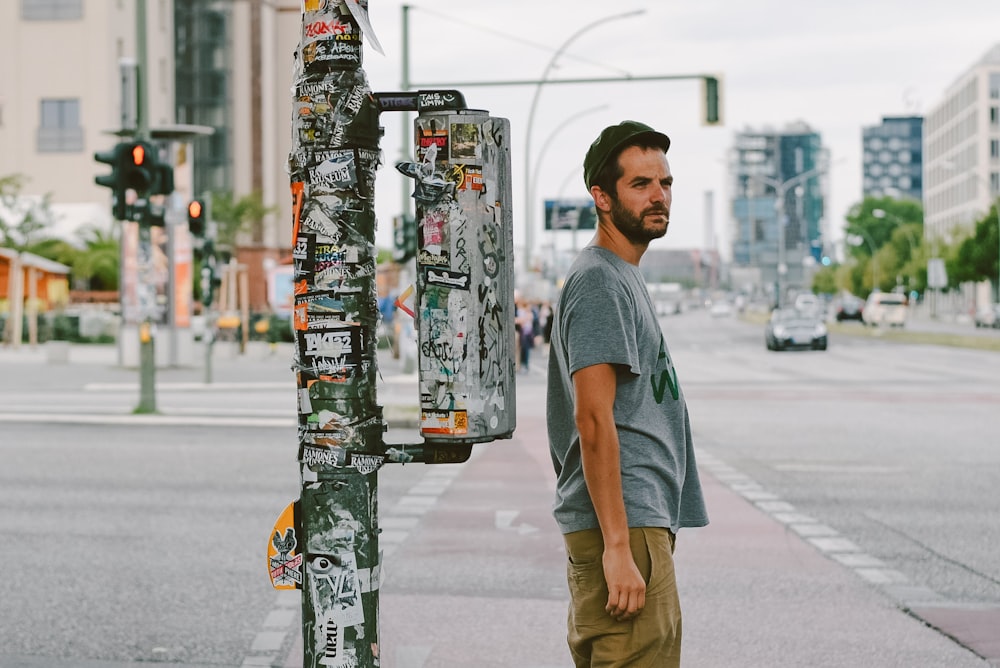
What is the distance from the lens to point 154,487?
11695mm

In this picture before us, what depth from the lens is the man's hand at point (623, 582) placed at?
130 inches

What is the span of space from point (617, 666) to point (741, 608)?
12.0 feet

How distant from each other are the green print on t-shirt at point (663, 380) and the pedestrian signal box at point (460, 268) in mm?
364

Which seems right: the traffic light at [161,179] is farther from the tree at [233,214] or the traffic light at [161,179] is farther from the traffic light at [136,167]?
the tree at [233,214]

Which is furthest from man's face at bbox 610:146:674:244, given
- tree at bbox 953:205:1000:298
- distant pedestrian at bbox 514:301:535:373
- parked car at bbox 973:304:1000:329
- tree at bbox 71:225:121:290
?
tree at bbox 953:205:1000:298

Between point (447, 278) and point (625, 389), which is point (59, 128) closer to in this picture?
point (447, 278)

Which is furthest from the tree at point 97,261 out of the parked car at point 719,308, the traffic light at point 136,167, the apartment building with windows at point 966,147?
the apartment building with windows at point 966,147

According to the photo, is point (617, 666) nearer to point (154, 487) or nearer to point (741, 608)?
point (741, 608)

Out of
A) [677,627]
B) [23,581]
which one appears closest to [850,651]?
[677,627]

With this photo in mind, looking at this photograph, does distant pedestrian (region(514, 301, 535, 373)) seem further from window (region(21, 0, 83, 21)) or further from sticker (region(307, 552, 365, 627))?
window (region(21, 0, 83, 21))

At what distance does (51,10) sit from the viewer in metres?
67.6

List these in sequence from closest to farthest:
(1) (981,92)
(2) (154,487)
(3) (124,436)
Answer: (2) (154,487)
(3) (124,436)
(1) (981,92)

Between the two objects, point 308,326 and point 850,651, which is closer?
point 308,326

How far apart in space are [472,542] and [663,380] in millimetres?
5507
